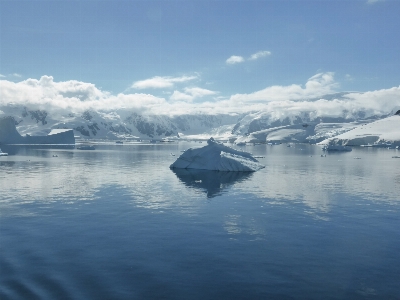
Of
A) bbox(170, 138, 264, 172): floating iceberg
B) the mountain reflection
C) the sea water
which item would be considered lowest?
the sea water

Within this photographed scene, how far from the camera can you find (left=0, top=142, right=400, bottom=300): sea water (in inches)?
546

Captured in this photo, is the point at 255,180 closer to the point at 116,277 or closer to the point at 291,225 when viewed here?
the point at 291,225

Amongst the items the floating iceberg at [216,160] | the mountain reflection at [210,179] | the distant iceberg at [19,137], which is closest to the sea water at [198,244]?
the mountain reflection at [210,179]

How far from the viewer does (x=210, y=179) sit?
47844 millimetres

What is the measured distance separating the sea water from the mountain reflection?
2177 millimetres

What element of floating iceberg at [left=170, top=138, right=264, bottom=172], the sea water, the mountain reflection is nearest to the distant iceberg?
floating iceberg at [left=170, top=138, right=264, bottom=172]

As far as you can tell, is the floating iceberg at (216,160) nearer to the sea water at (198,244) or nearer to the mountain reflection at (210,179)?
the mountain reflection at (210,179)

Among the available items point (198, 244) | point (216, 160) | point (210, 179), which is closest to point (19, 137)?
point (216, 160)

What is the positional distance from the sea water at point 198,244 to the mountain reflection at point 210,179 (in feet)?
7.14

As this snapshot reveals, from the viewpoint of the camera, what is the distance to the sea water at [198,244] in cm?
1388

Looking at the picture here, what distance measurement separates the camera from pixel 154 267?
15.8 meters

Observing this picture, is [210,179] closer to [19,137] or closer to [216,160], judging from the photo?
[216,160]

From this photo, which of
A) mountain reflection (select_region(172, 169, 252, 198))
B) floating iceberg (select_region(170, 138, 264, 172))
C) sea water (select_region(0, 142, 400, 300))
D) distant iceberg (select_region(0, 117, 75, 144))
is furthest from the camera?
distant iceberg (select_region(0, 117, 75, 144))

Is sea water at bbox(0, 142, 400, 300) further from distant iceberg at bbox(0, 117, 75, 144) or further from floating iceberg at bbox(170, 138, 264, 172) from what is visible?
distant iceberg at bbox(0, 117, 75, 144)
